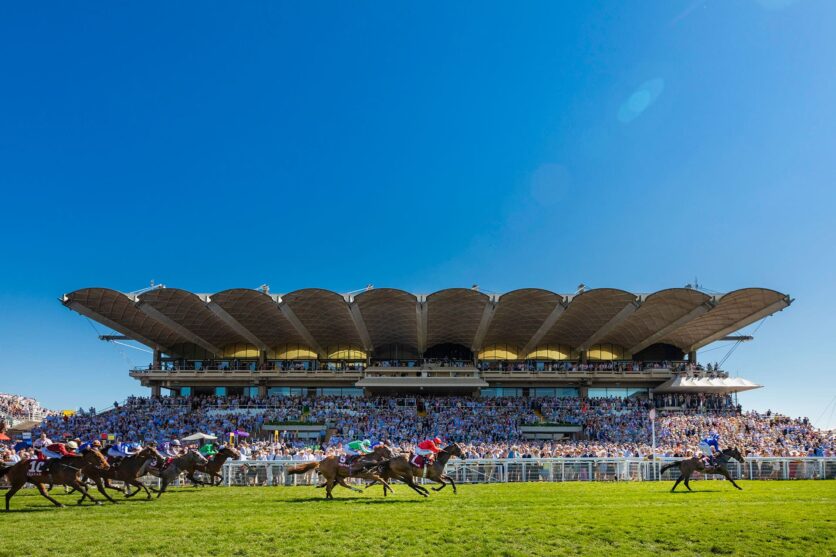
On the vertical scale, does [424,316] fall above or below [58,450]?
above

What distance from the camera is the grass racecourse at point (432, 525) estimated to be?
967cm

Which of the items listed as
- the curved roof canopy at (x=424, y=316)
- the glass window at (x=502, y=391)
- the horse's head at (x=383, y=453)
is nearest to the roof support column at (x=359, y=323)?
the curved roof canopy at (x=424, y=316)

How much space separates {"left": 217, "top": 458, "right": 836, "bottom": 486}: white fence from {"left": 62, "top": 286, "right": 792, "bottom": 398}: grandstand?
1996 centimetres

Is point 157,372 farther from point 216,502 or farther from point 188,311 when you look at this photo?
point 216,502

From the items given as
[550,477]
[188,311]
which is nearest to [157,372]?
[188,311]

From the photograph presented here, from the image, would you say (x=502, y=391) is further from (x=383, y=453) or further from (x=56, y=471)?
(x=56, y=471)

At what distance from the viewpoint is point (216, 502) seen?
601 inches

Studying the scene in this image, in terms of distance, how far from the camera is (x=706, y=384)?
169ft

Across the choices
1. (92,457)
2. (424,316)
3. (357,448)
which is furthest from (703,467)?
(424,316)

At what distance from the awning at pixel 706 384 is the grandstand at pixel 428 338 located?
0.33 ft

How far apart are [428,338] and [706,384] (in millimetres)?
23418

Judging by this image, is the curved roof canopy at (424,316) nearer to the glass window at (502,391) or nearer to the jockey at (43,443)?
the glass window at (502,391)

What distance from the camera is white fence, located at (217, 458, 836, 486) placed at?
22.2 m

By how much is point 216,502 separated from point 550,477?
41.2 ft
